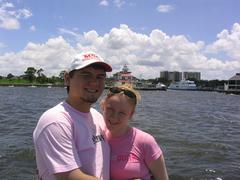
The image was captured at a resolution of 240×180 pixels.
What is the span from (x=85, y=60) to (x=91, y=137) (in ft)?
2.31

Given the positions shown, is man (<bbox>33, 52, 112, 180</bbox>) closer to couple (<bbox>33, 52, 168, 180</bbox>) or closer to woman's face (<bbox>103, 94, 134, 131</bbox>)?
couple (<bbox>33, 52, 168, 180</bbox>)

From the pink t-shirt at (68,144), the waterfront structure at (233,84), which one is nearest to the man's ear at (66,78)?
the pink t-shirt at (68,144)

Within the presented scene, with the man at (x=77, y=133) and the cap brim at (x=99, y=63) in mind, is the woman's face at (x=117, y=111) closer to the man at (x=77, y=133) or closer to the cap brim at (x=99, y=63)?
the man at (x=77, y=133)

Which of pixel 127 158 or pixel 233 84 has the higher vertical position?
pixel 127 158

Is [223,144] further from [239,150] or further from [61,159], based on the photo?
[61,159]

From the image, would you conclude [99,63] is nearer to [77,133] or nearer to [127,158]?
[77,133]

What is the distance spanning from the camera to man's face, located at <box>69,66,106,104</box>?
3.82 m

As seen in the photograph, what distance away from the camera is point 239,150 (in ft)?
53.6

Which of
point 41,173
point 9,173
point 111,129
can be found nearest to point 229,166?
point 9,173

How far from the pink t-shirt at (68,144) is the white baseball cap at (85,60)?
1.21 ft

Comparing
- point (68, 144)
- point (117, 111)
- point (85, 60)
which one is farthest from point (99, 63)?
point (68, 144)

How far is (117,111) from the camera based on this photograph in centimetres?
422

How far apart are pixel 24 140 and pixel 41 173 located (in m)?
13.1

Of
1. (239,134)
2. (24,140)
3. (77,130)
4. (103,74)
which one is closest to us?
(77,130)
